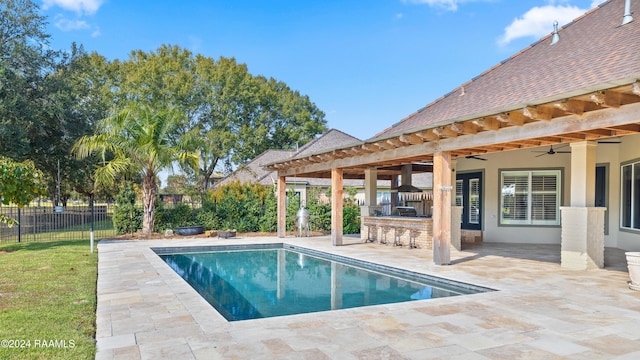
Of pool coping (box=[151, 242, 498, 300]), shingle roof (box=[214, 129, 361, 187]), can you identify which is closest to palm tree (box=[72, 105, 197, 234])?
pool coping (box=[151, 242, 498, 300])

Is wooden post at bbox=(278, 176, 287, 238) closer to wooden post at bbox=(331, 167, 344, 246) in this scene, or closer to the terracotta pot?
wooden post at bbox=(331, 167, 344, 246)

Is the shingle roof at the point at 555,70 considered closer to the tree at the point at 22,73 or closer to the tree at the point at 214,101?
the tree at the point at 22,73

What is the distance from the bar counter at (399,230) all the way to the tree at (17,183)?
9627 mm

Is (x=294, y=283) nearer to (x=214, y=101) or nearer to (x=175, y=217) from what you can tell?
(x=175, y=217)

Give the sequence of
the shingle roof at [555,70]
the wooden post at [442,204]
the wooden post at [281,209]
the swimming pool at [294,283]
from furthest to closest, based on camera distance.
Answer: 1. the wooden post at [281,209]
2. the wooden post at [442,204]
3. the shingle roof at [555,70]
4. the swimming pool at [294,283]

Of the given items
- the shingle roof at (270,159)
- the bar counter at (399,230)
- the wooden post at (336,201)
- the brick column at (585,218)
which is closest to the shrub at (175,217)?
the shingle roof at (270,159)

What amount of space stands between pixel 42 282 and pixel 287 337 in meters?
5.44

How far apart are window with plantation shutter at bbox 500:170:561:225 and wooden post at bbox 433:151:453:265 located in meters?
5.74

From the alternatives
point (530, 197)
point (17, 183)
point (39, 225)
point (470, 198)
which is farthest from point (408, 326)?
point (39, 225)

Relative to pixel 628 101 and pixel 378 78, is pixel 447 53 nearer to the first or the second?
pixel 378 78

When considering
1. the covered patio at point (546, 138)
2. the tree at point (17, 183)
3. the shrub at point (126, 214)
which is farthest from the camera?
the shrub at point (126, 214)

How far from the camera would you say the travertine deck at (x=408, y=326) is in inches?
164

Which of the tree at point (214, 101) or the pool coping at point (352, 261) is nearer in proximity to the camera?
the pool coping at point (352, 261)

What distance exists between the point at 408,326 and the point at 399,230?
8.88 m
